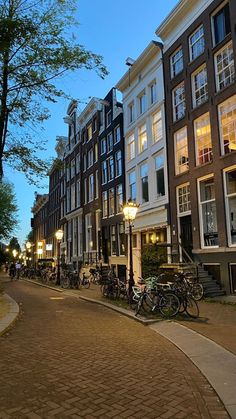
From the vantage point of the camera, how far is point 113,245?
3309 centimetres

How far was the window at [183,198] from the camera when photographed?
21.7 m

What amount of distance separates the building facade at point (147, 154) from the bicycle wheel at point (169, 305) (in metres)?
9.55

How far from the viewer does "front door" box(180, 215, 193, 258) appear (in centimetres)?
2145

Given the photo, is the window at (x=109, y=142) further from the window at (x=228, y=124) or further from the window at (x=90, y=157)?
the window at (x=228, y=124)

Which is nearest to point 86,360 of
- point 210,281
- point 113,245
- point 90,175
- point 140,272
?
point 210,281

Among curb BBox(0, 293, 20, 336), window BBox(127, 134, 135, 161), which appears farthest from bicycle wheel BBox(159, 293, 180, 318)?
window BBox(127, 134, 135, 161)

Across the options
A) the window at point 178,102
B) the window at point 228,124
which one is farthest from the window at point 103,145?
the window at point 228,124

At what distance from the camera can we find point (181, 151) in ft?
74.4

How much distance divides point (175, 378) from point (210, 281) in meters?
12.5

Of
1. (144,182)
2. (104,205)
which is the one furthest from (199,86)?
(104,205)

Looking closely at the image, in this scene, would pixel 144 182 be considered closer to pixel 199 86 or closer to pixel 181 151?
pixel 181 151

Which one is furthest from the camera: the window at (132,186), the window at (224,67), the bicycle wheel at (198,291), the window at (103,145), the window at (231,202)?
the window at (103,145)

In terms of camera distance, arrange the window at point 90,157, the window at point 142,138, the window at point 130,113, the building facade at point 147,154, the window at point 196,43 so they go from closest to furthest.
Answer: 1. the window at point 196,43
2. the building facade at point 147,154
3. the window at point 142,138
4. the window at point 130,113
5. the window at point 90,157

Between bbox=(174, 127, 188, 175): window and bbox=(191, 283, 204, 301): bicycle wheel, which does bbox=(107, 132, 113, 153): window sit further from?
bbox=(191, 283, 204, 301): bicycle wheel
